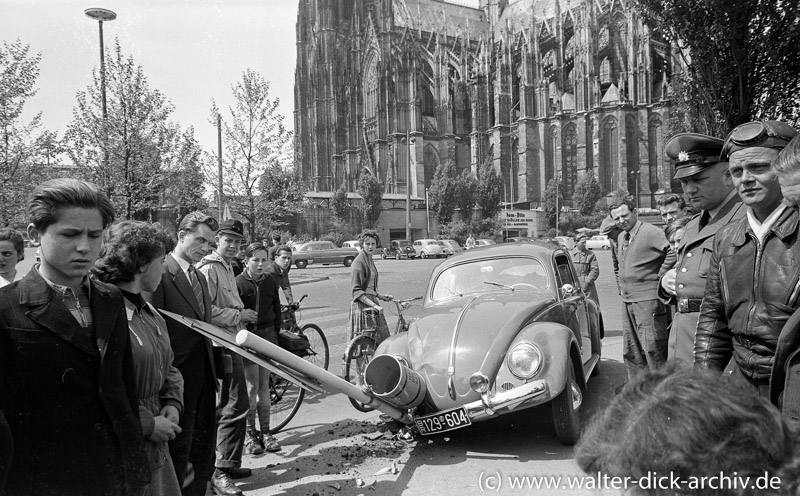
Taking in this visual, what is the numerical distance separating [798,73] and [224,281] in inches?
465

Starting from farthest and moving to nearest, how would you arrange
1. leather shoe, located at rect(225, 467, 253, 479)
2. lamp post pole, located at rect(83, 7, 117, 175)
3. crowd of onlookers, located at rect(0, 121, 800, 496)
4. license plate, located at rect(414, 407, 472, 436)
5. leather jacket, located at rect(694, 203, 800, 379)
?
lamp post pole, located at rect(83, 7, 117, 175) < license plate, located at rect(414, 407, 472, 436) < leather shoe, located at rect(225, 467, 253, 479) < leather jacket, located at rect(694, 203, 800, 379) < crowd of onlookers, located at rect(0, 121, 800, 496)

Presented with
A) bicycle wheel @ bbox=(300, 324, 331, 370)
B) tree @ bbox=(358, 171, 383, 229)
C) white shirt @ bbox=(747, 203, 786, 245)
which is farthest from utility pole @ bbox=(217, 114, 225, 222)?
tree @ bbox=(358, 171, 383, 229)

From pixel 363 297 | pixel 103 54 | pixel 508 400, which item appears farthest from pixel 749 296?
pixel 103 54

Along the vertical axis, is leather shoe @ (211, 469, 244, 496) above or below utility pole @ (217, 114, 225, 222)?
below

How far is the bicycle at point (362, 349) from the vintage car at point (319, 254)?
2516cm

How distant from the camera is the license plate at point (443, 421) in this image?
398 centimetres

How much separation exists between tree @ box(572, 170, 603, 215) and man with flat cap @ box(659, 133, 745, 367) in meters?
48.3

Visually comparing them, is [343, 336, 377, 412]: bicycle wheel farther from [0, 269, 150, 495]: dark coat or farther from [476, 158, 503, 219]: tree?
[476, 158, 503, 219]: tree

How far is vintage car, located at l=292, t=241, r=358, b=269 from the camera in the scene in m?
31.7

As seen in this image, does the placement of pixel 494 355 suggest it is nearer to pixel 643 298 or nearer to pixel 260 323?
pixel 643 298

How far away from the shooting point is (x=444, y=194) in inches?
1998

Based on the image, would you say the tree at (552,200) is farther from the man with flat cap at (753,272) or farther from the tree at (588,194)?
the man with flat cap at (753,272)

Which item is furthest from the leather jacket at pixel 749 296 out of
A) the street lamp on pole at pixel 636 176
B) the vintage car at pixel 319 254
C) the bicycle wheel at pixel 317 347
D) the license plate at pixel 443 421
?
the street lamp on pole at pixel 636 176

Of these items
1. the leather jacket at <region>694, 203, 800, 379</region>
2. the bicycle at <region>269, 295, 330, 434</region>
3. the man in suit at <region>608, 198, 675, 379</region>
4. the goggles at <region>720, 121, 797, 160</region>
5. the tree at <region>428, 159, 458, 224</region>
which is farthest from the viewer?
the tree at <region>428, 159, 458, 224</region>
